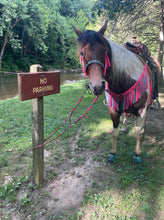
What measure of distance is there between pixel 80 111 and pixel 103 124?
121 centimetres

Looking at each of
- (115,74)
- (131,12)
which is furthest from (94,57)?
(131,12)

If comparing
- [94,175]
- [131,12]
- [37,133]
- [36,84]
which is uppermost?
[131,12]

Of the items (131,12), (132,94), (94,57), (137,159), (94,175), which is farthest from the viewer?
(131,12)

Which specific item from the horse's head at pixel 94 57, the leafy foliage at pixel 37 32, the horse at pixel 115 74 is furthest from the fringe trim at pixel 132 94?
the leafy foliage at pixel 37 32

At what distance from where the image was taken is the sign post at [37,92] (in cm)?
188

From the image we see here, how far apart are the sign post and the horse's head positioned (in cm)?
56

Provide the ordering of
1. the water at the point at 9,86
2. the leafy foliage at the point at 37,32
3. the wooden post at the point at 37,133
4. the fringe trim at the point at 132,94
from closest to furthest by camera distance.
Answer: the wooden post at the point at 37,133, the fringe trim at the point at 132,94, the water at the point at 9,86, the leafy foliage at the point at 37,32

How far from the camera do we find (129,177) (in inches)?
99.6

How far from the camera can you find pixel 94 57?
5.98ft

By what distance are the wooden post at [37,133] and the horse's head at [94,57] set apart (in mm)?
655

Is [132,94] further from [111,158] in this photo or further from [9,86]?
[9,86]

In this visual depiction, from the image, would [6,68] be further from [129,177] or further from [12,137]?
[129,177]

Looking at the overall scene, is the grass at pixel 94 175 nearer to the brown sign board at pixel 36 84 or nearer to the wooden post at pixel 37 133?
the wooden post at pixel 37 133

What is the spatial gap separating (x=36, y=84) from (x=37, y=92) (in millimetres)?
104
